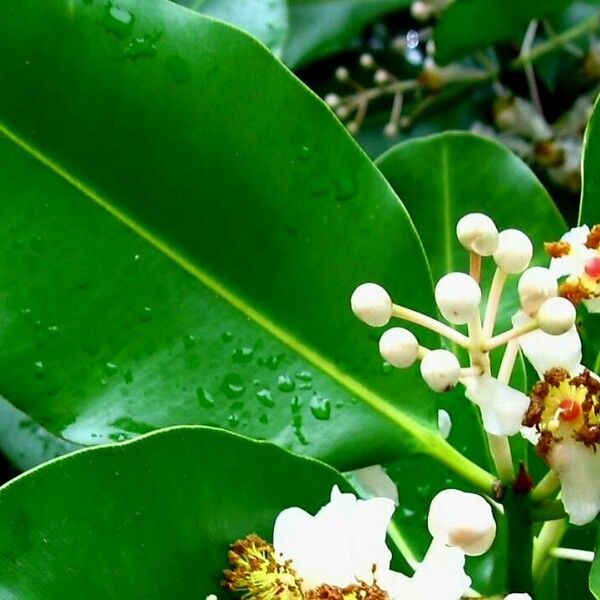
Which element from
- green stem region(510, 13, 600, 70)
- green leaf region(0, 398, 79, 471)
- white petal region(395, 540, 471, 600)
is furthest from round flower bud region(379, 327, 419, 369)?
green stem region(510, 13, 600, 70)

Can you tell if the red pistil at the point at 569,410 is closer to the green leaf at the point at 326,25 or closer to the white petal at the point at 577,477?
the white petal at the point at 577,477

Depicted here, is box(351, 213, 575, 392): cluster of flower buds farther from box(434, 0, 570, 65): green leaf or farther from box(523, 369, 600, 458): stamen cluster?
box(434, 0, 570, 65): green leaf

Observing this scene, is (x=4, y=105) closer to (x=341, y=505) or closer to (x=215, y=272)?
(x=215, y=272)

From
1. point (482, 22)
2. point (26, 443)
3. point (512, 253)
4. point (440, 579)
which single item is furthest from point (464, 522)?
point (482, 22)


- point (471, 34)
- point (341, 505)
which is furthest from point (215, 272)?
point (471, 34)

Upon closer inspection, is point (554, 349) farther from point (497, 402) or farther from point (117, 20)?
point (117, 20)
